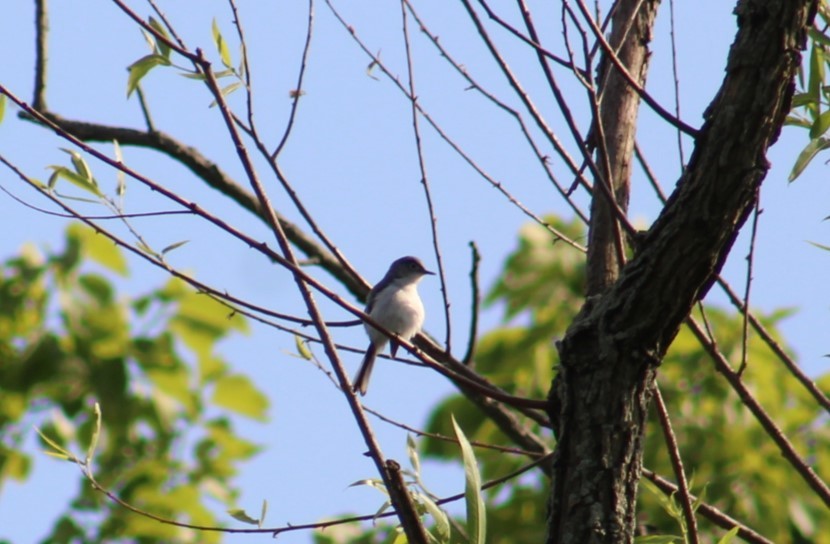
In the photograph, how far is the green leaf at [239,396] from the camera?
8664 millimetres

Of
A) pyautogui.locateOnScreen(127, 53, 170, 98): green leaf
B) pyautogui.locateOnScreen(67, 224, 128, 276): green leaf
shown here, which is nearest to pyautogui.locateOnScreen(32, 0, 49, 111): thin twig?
pyautogui.locateOnScreen(127, 53, 170, 98): green leaf

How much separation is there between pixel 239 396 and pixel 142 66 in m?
6.02

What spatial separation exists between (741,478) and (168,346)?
4.39 m

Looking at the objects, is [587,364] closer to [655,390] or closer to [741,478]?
[655,390]

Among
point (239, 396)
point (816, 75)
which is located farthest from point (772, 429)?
point (239, 396)

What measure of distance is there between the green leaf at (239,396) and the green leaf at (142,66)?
5.77m

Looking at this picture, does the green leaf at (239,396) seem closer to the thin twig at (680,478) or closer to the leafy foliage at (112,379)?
the leafy foliage at (112,379)

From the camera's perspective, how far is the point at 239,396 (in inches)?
344

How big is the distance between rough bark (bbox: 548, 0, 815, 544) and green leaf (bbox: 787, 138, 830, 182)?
0.72 meters

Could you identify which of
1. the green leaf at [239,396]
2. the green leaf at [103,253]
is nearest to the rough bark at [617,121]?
the green leaf at [103,253]

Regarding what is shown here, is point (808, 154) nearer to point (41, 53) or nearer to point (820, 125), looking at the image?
point (820, 125)

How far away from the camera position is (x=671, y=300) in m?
2.25

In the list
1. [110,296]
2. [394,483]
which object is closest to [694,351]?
[110,296]

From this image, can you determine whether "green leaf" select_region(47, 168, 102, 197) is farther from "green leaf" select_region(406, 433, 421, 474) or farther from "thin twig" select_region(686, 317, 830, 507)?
"thin twig" select_region(686, 317, 830, 507)
